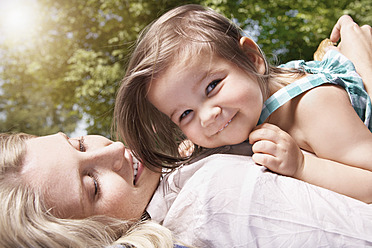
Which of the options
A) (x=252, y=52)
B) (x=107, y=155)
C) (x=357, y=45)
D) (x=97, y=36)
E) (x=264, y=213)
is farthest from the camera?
(x=97, y=36)

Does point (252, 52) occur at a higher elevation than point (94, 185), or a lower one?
higher

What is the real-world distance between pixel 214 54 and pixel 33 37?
629cm

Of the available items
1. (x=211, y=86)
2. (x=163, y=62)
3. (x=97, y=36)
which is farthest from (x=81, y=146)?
(x=97, y=36)

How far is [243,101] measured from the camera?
4.76ft

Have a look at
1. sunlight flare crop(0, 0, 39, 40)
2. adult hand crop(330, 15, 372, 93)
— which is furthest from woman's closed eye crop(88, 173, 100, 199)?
sunlight flare crop(0, 0, 39, 40)

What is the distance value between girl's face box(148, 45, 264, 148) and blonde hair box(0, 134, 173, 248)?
19.1 inches

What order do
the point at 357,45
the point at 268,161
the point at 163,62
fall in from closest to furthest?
the point at 268,161
the point at 163,62
the point at 357,45

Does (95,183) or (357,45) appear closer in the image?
(95,183)

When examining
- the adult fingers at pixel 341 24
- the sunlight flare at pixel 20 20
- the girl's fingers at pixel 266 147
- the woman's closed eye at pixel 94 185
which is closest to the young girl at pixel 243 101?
the girl's fingers at pixel 266 147

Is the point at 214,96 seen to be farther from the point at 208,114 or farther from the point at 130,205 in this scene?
the point at 130,205

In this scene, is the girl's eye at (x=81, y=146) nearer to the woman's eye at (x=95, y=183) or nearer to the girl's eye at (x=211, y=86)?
the woman's eye at (x=95, y=183)

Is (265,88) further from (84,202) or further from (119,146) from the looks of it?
(84,202)

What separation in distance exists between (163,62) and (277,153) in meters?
0.65

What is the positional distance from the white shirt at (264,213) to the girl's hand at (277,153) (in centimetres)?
5
